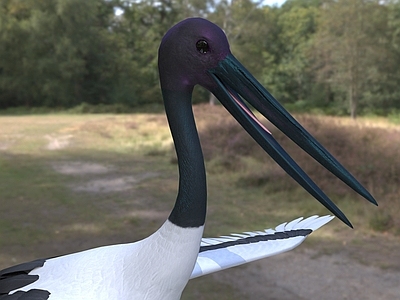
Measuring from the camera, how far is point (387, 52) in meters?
17.3

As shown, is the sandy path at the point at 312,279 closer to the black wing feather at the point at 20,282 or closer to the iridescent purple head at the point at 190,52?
the black wing feather at the point at 20,282

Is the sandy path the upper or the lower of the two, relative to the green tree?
lower

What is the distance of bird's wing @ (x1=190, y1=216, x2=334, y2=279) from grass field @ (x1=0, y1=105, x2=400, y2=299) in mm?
1756

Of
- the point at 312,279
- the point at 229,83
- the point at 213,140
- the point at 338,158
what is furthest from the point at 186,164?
the point at 213,140

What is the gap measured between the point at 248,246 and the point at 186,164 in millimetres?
633

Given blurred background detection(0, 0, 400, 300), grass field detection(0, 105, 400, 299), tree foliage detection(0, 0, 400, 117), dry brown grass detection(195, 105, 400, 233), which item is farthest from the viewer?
tree foliage detection(0, 0, 400, 117)

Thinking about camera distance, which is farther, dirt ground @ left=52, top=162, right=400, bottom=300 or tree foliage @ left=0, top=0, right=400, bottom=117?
tree foliage @ left=0, top=0, right=400, bottom=117

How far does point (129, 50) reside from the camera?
24219mm

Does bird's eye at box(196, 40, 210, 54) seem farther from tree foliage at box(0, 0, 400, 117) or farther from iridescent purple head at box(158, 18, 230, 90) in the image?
tree foliage at box(0, 0, 400, 117)

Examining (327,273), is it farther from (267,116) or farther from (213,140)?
(213,140)

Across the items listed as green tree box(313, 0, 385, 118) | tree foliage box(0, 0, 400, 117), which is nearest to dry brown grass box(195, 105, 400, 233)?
green tree box(313, 0, 385, 118)

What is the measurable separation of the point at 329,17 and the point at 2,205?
14.5m

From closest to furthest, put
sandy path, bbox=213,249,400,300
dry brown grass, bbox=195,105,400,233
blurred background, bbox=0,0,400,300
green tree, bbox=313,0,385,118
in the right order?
sandy path, bbox=213,249,400,300
blurred background, bbox=0,0,400,300
dry brown grass, bbox=195,105,400,233
green tree, bbox=313,0,385,118

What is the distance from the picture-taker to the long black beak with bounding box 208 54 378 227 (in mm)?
1276
